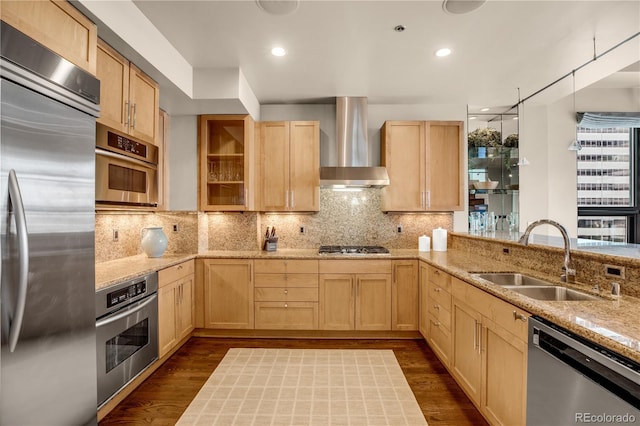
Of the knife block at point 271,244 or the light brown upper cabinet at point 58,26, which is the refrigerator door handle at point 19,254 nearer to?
the light brown upper cabinet at point 58,26

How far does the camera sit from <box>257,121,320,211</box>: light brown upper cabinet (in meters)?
3.86

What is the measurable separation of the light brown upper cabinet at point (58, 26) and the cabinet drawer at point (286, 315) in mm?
2601

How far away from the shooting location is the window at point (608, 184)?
15.2 feet

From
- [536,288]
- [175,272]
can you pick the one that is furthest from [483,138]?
[175,272]

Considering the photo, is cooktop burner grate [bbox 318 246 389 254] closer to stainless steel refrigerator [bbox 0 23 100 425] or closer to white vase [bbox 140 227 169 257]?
white vase [bbox 140 227 169 257]

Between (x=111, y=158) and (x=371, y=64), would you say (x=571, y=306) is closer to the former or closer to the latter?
(x=371, y=64)

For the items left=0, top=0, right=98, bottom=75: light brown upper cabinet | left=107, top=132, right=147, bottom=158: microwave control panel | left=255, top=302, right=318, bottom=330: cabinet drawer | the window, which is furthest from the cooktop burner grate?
the window

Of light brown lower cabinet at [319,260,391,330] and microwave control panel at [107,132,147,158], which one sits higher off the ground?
microwave control panel at [107,132,147,158]

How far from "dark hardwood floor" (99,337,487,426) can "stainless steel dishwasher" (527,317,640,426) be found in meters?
0.84

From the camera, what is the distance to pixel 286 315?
352 centimetres

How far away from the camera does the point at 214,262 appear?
354 cm

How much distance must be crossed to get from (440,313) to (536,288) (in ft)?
2.97

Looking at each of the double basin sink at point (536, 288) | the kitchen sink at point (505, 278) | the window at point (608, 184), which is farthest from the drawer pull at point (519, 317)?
the window at point (608, 184)
